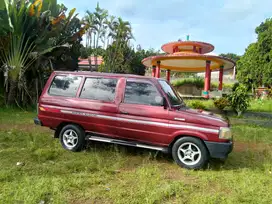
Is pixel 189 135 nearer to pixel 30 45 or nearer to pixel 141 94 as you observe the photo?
pixel 141 94

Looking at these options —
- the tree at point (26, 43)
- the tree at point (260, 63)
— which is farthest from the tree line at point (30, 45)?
the tree at point (260, 63)

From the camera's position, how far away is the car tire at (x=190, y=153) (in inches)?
168

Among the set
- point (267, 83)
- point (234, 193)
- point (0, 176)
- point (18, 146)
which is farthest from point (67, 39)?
point (267, 83)

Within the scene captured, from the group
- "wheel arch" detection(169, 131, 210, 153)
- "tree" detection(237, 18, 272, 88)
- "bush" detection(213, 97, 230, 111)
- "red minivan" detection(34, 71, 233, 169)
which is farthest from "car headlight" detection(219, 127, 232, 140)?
"tree" detection(237, 18, 272, 88)

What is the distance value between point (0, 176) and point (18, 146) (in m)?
1.84

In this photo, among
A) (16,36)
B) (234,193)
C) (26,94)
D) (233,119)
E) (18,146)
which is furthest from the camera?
(26,94)

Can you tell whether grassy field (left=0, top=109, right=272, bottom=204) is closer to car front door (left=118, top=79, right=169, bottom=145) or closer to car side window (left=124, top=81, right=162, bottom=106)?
car front door (left=118, top=79, right=169, bottom=145)

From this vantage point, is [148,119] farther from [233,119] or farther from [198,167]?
[233,119]

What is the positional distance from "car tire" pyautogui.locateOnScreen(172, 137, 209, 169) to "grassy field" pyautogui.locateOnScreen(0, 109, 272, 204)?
0.15 m

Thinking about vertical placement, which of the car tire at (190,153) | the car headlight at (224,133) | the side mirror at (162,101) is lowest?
the car tire at (190,153)

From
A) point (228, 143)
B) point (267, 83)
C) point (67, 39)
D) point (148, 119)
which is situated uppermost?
point (67, 39)

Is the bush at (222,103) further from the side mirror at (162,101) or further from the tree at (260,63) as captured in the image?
the tree at (260,63)

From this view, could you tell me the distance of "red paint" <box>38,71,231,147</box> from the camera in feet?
14.1

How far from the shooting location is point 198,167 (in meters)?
4.30
